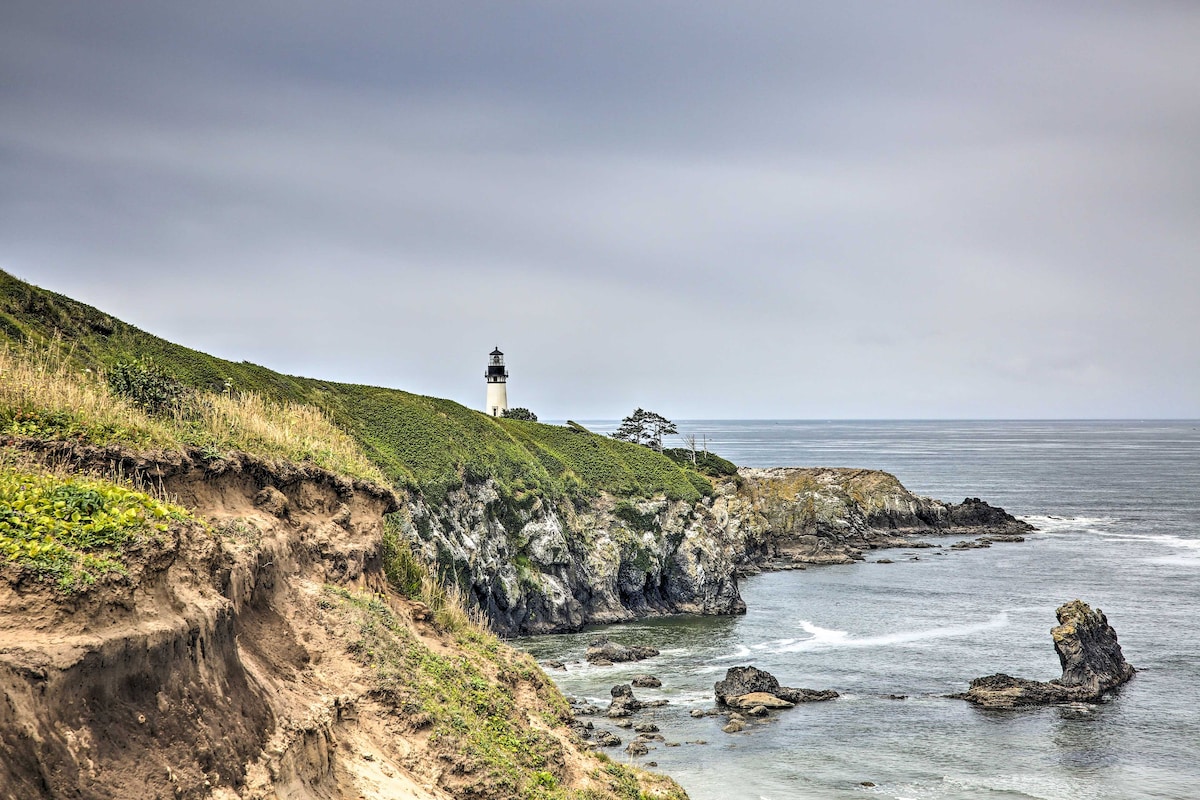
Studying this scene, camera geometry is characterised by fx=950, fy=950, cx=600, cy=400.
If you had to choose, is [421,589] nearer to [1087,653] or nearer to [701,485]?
[1087,653]

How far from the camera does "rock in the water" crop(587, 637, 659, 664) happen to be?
57.3m

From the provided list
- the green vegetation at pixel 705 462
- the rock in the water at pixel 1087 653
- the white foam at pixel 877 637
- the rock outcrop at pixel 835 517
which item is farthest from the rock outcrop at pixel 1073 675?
the green vegetation at pixel 705 462

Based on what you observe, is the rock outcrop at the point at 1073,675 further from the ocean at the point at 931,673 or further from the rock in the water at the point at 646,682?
the rock in the water at the point at 646,682

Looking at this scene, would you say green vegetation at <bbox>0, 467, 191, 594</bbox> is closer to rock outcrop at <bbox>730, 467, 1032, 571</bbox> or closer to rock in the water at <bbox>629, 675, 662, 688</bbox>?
rock in the water at <bbox>629, 675, 662, 688</bbox>

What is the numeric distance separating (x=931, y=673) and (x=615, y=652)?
720 inches

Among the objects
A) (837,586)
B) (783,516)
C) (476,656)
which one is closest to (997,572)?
(837,586)

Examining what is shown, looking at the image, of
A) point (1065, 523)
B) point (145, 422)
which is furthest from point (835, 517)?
point (145, 422)

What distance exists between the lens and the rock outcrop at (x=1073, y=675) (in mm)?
47594

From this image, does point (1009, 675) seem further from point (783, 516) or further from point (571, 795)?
point (783, 516)

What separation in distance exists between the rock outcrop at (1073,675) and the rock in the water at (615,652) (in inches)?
742

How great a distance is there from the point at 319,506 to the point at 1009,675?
43256 millimetres

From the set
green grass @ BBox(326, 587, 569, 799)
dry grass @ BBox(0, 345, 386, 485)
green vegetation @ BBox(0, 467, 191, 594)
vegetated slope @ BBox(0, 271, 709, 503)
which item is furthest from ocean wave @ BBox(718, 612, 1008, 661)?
green vegetation @ BBox(0, 467, 191, 594)

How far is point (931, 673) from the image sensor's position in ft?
176

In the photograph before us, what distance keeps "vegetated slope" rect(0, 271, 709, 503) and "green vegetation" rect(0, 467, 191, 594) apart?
1852 centimetres
